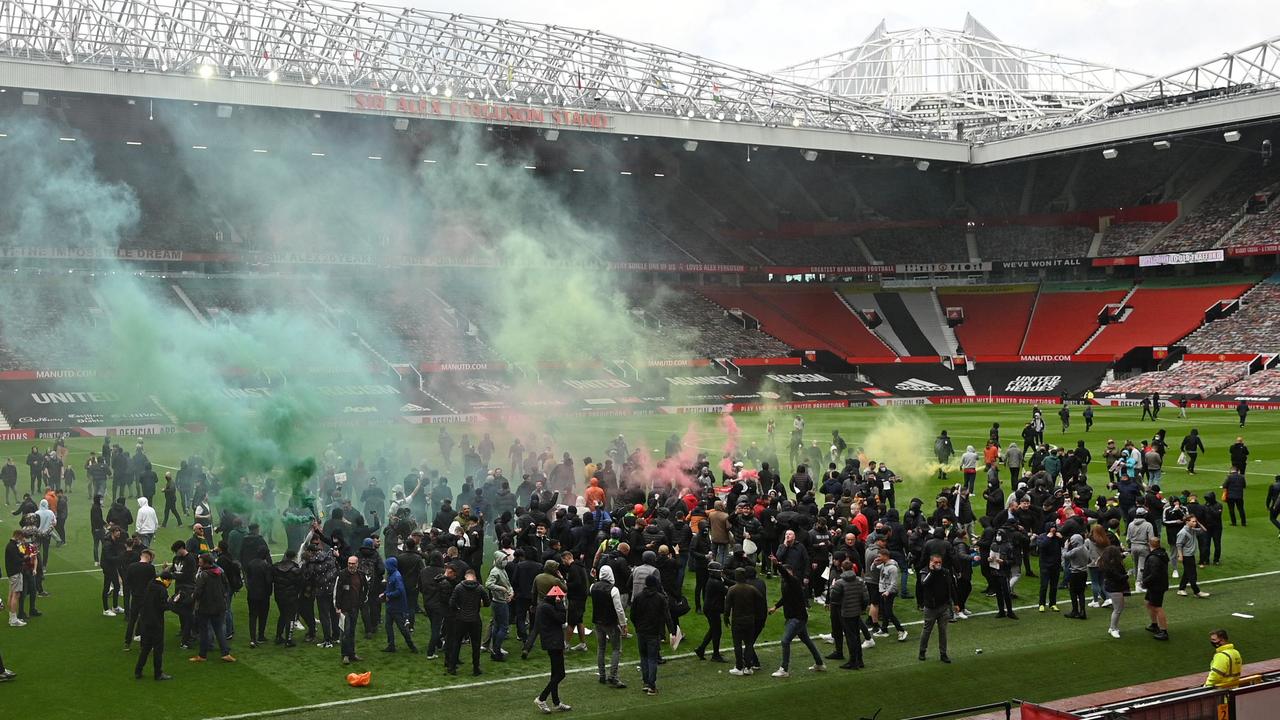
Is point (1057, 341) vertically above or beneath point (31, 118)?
beneath

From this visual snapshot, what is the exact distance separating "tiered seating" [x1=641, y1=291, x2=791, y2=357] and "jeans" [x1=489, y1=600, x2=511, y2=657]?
4482 cm

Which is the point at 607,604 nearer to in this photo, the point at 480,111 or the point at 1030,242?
the point at 480,111

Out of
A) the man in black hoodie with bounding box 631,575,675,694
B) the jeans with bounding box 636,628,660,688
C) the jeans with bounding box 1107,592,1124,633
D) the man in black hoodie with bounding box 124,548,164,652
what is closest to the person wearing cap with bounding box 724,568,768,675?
the man in black hoodie with bounding box 631,575,675,694

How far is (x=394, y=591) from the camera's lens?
1494 cm

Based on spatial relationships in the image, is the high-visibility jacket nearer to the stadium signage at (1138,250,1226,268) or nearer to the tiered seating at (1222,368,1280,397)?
the tiered seating at (1222,368,1280,397)

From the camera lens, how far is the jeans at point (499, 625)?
48.6 ft

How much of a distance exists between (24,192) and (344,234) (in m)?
13.2

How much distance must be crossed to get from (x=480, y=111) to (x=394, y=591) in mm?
40820

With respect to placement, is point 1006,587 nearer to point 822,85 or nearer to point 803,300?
point 803,300

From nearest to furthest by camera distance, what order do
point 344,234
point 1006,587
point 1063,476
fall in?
point 1006,587, point 1063,476, point 344,234

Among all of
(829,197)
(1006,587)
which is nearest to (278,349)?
(1006,587)

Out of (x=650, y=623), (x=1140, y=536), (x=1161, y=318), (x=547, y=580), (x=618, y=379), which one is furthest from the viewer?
(x=1161, y=318)

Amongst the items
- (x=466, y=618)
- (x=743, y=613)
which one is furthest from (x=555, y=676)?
(x=743, y=613)

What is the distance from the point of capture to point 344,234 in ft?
175
